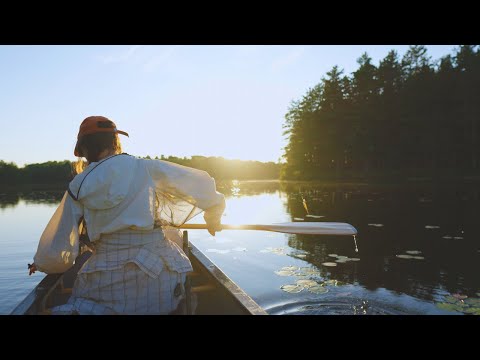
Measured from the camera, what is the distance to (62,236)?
1706mm

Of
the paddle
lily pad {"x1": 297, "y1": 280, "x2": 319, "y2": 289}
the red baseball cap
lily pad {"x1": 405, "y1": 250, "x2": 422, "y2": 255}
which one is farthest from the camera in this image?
lily pad {"x1": 405, "y1": 250, "x2": 422, "y2": 255}

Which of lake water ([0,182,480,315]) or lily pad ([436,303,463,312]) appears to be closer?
lily pad ([436,303,463,312])

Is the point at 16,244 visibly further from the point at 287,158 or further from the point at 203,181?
the point at 287,158

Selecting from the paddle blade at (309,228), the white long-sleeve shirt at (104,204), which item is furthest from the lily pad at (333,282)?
the white long-sleeve shirt at (104,204)

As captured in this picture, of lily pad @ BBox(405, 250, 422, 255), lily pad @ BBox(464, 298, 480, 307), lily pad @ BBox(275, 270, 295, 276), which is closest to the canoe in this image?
lily pad @ BBox(275, 270, 295, 276)

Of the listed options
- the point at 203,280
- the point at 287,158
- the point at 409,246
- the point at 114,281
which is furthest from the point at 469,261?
the point at 287,158

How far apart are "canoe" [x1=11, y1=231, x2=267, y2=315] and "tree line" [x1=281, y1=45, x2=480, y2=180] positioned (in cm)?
2809

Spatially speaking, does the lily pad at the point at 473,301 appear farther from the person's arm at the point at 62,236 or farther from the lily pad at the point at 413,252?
the person's arm at the point at 62,236

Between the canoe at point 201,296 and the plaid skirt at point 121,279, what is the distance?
0.93ft

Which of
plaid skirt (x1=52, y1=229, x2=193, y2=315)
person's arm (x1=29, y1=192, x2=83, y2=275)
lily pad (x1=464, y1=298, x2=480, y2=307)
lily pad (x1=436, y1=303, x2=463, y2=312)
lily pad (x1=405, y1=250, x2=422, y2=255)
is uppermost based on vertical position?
person's arm (x1=29, y1=192, x2=83, y2=275)

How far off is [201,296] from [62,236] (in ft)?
4.67

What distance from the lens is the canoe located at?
2.08 metres

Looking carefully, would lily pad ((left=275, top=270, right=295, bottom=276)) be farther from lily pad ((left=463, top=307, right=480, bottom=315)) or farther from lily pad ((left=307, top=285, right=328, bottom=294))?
lily pad ((left=463, top=307, right=480, bottom=315))

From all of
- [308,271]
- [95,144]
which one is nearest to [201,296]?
[95,144]
